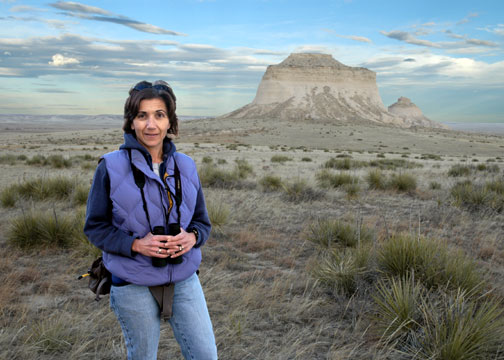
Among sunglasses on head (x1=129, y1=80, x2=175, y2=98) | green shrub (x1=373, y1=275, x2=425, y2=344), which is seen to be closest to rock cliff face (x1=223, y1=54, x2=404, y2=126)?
green shrub (x1=373, y1=275, x2=425, y2=344)

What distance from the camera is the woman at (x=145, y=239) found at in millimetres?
1816

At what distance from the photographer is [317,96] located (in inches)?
3688

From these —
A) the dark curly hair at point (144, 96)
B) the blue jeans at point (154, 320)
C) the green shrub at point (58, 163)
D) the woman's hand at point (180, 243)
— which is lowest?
the green shrub at point (58, 163)

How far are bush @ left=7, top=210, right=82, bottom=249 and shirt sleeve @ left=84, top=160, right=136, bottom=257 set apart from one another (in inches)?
142

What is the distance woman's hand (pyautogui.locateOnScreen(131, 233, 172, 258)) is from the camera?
5.76ft

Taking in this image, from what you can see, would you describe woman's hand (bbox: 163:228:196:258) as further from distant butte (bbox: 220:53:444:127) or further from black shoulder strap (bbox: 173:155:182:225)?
distant butte (bbox: 220:53:444:127)

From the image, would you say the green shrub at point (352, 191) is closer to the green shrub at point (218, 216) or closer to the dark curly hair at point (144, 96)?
the green shrub at point (218, 216)

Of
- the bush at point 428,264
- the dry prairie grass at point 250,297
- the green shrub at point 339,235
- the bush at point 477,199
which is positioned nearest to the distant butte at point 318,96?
the bush at point 477,199

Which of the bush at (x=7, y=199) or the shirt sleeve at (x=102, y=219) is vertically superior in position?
the shirt sleeve at (x=102, y=219)

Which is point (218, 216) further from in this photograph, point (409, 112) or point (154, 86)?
point (409, 112)

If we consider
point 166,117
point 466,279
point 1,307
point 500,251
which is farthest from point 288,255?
point 166,117

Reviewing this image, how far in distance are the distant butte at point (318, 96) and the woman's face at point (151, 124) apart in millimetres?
81376

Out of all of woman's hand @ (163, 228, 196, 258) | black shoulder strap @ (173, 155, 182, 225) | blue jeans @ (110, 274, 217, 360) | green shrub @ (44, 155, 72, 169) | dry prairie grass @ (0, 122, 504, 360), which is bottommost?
green shrub @ (44, 155, 72, 169)

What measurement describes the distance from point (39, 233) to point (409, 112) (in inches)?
5145
